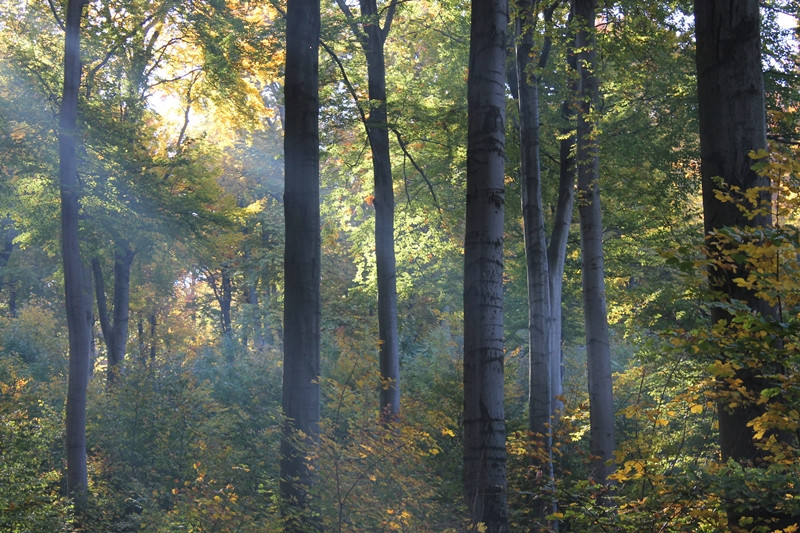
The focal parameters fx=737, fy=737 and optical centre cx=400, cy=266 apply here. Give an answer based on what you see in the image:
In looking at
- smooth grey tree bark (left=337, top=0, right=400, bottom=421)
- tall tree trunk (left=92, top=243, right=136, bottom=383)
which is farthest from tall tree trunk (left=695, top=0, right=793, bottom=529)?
tall tree trunk (left=92, top=243, right=136, bottom=383)

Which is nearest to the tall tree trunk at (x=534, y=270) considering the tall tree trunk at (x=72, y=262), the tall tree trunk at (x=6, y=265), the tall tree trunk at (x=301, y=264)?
the tall tree trunk at (x=301, y=264)

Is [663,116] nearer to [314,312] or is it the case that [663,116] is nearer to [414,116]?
[414,116]

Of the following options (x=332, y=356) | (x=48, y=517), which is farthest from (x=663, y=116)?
(x=332, y=356)

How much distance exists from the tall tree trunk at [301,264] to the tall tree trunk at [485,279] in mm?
2238

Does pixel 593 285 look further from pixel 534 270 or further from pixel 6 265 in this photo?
pixel 6 265

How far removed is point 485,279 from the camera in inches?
253

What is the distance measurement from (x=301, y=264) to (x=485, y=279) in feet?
9.28

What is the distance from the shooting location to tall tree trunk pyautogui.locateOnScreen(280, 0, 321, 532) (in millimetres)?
8039

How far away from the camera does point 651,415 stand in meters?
4.80

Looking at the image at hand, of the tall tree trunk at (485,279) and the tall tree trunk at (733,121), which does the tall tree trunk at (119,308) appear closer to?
the tall tree trunk at (485,279)

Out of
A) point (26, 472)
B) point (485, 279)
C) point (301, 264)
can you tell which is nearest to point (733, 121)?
point (485, 279)

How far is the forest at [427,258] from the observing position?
4.75 metres

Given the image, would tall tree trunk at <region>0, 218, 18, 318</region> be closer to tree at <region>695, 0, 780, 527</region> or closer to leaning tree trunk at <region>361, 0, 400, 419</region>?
leaning tree trunk at <region>361, 0, 400, 419</region>

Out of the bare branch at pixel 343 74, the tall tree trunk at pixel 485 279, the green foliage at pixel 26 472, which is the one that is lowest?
the green foliage at pixel 26 472
